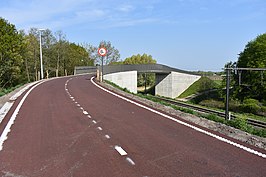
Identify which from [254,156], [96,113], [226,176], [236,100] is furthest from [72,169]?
[236,100]

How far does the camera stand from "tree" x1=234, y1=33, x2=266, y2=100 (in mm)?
38188

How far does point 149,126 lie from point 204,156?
2763 millimetres

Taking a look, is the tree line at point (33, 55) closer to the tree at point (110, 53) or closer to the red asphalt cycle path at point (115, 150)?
the tree at point (110, 53)

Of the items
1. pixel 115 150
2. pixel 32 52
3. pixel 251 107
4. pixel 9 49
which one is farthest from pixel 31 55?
pixel 115 150

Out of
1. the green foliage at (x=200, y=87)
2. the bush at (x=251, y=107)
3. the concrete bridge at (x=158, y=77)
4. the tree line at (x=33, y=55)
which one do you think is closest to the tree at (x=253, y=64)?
the bush at (x=251, y=107)

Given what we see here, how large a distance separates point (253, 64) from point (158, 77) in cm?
2356

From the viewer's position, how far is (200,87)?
6481 cm

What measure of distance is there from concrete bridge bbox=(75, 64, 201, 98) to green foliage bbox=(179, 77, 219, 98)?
45.5 inches

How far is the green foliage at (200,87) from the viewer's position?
206ft

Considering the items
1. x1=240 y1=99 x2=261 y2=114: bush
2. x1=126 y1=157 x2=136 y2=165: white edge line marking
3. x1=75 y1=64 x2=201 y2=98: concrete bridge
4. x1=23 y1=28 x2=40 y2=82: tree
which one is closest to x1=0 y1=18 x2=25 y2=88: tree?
x1=23 y1=28 x2=40 y2=82: tree

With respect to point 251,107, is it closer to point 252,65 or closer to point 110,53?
point 252,65

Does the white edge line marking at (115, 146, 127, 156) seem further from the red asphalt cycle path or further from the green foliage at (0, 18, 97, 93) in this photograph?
the green foliage at (0, 18, 97, 93)

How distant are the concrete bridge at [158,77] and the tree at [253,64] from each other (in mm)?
14876

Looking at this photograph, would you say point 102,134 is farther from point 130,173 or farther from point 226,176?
point 226,176
